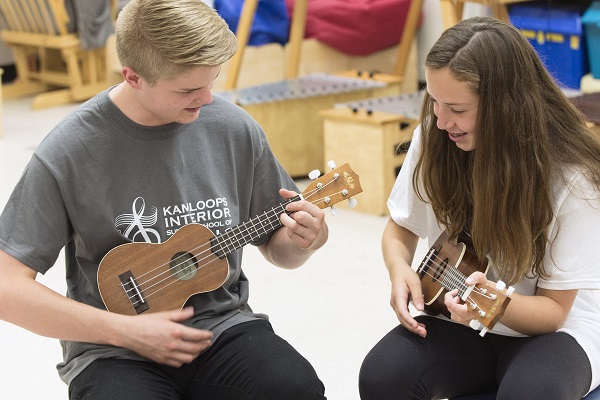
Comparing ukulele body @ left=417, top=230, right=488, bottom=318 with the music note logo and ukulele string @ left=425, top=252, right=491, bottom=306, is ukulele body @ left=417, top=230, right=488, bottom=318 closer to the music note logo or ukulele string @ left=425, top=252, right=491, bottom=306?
ukulele string @ left=425, top=252, right=491, bottom=306

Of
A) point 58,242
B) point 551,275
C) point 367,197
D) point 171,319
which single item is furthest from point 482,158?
point 367,197

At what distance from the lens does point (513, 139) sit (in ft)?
5.11

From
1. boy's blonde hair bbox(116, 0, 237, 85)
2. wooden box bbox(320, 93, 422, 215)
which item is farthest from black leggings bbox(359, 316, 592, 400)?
wooden box bbox(320, 93, 422, 215)

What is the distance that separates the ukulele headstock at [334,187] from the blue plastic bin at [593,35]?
7.53 feet

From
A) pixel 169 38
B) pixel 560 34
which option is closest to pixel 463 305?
pixel 169 38

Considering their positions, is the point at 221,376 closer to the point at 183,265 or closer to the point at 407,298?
the point at 183,265

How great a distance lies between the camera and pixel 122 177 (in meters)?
1.61

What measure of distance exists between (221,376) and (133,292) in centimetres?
21

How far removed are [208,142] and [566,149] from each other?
0.62m

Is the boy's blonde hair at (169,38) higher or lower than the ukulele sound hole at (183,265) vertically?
higher

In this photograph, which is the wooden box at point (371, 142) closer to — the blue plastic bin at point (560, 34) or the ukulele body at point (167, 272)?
the blue plastic bin at point (560, 34)

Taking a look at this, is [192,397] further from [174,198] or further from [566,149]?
[566,149]

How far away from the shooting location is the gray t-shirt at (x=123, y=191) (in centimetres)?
155

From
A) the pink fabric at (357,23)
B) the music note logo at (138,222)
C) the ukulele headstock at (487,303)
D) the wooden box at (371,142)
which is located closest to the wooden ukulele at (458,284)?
the ukulele headstock at (487,303)
